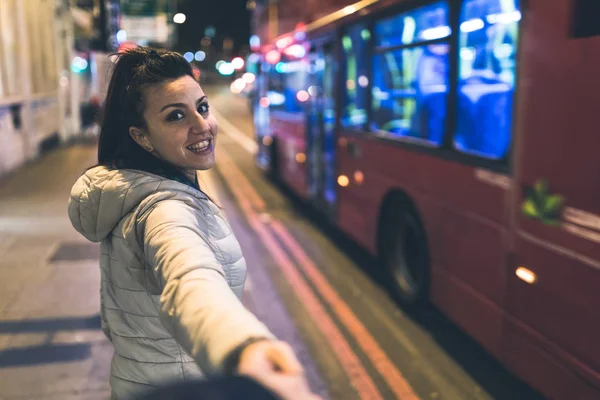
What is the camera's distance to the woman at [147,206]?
1691mm

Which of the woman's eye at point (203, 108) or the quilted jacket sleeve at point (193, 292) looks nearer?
the quilted jacket sleeve at point (193, 292)

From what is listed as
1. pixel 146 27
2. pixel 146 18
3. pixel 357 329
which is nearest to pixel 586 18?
pixel 357 329

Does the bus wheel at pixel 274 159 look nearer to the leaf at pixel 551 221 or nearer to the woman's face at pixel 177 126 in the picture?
the leaf at pixel 551 221

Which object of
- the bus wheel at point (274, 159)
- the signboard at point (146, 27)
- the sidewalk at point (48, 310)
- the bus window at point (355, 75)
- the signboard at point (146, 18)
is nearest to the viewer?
the sidewalk at point (48, 310)

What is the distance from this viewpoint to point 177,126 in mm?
1756

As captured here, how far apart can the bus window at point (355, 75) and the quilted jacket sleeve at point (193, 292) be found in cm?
519

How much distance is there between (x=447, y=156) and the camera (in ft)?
15.7

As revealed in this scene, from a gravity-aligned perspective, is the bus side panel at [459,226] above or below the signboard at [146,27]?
below

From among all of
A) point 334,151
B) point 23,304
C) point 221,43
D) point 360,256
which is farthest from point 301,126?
point 221,43

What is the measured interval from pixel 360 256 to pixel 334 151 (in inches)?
49.9

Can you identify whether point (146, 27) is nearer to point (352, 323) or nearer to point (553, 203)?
point (352, 323)

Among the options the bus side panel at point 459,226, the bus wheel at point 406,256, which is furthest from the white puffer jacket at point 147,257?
the bus wheel at point 406,256

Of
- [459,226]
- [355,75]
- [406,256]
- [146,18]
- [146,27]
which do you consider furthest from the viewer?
[146,27]

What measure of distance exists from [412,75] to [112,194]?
4.25 meters
